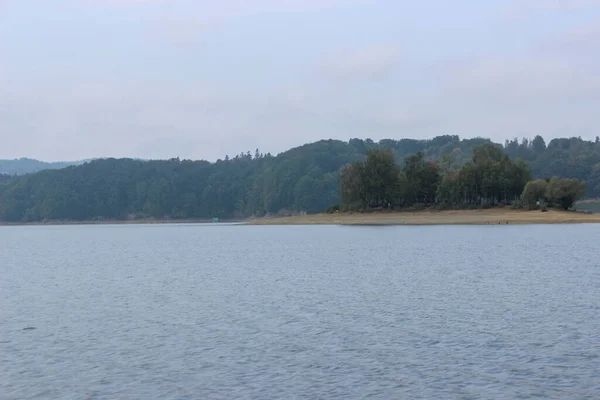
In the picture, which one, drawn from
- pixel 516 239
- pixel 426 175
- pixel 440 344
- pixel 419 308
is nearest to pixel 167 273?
pixel 419 308

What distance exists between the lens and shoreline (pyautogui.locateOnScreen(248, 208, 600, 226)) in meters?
135

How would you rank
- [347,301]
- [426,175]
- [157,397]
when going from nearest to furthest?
[157,397]
[347,301]
[426,175]

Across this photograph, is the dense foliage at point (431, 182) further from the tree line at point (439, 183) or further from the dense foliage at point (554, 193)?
the dense foliage at point (554, 193)

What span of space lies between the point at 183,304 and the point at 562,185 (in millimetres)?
111654

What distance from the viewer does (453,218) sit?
154875mm

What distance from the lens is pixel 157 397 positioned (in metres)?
22.7

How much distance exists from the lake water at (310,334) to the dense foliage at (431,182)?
10347 centimetres

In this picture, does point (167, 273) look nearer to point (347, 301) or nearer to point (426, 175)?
point (347, 301)

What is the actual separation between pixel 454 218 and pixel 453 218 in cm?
39

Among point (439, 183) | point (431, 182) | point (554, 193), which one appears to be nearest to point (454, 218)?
point (439, 183)

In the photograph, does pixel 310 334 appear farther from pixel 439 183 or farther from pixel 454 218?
pixel 439 183

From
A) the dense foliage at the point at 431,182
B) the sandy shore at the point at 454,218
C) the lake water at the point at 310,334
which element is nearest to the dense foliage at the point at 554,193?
the sandy shore at the point at 454,218

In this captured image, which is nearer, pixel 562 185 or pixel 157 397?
pixel 157 397

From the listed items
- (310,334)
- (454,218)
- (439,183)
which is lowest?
(310,334)
